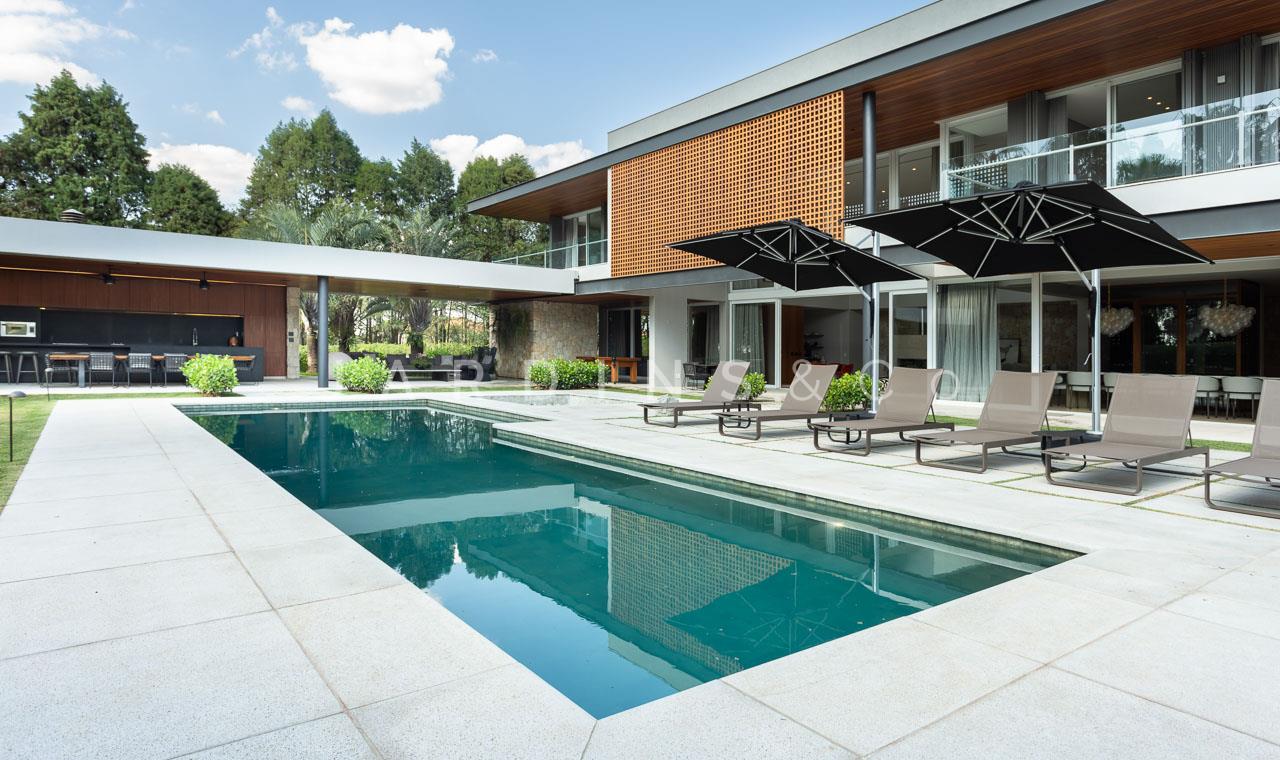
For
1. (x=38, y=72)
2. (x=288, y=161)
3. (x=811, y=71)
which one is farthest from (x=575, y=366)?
(x=38, y=72)

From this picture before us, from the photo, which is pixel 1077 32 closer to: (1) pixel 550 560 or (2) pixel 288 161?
Answer: (1) pixel 550 560

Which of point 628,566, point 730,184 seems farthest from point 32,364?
point 628,566

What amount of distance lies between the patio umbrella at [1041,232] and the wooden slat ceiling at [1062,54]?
359 cm

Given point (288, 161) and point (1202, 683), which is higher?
point (288, 161)

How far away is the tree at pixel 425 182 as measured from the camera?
129ft

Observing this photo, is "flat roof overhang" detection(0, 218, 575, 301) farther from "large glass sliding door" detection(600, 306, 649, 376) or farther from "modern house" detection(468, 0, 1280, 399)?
"large glass sliding door" detection(600, 306, 649, 376)

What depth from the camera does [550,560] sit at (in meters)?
4.67

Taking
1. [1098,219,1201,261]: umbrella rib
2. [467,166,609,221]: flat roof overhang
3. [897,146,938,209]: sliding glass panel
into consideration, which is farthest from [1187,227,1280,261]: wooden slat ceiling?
[467,166,609,221]: flat roof overhang

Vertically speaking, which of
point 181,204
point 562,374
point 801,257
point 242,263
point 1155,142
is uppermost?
point 181,204

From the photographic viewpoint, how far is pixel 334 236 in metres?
26.0

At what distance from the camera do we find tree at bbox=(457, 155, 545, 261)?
35.2 m

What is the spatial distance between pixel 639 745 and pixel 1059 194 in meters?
6.11

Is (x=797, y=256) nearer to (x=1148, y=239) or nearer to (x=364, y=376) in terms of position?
(x=1148, y=239)

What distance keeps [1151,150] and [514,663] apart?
37.4 ft
